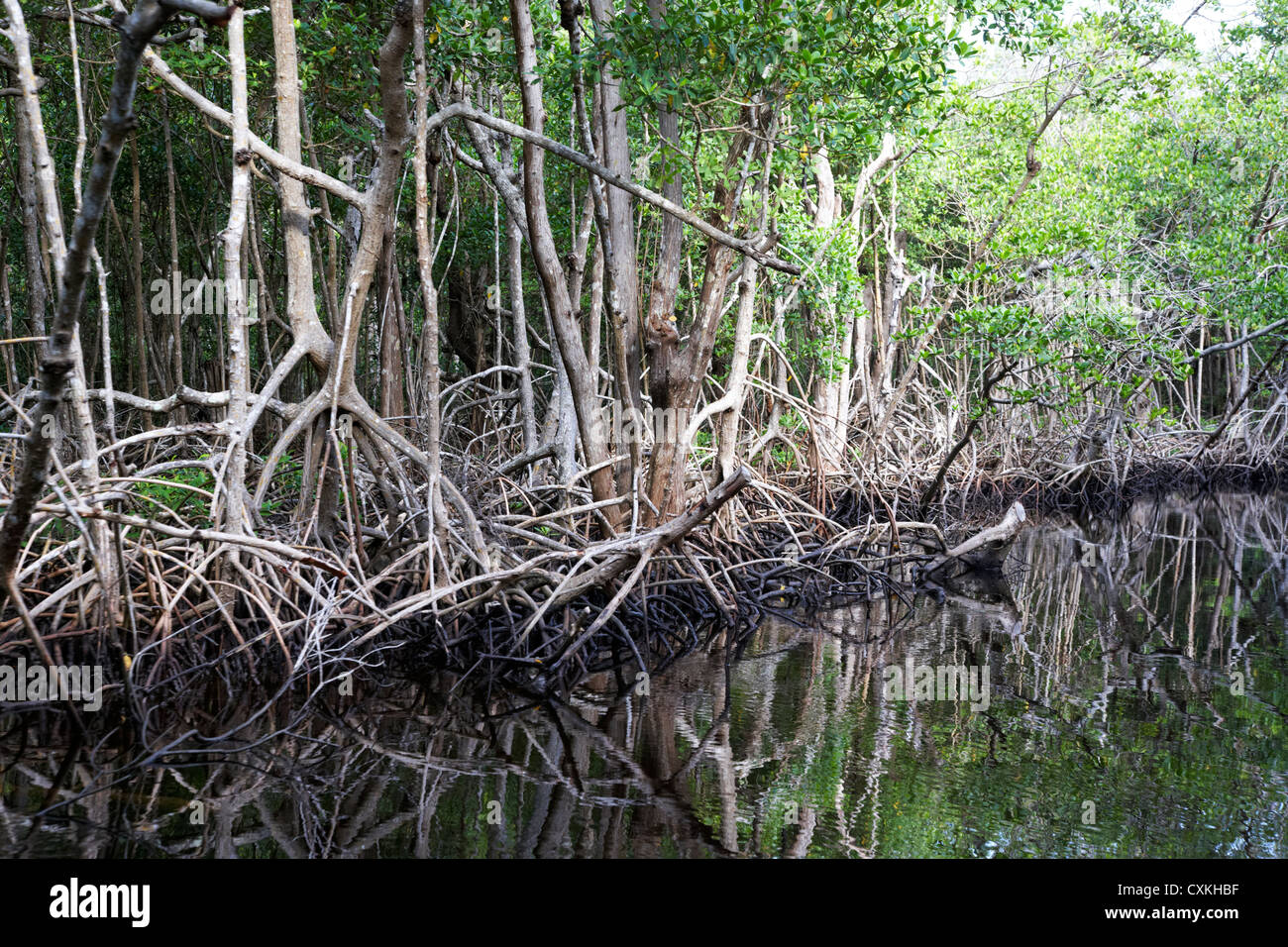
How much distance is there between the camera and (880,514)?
9.59 metres

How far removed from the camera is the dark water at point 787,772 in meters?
3.39

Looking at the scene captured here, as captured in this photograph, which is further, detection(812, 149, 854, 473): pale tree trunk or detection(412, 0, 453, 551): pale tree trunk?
detection(812, 149, 854, 473): pale tree trunk

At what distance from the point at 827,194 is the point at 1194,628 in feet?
20.1

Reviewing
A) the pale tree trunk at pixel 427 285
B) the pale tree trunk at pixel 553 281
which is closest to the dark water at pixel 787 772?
the pale tree trunk at pixel 427 285

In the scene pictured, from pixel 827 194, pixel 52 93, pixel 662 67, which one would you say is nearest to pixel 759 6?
pixel 662 67

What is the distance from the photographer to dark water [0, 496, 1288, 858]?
11.1ft

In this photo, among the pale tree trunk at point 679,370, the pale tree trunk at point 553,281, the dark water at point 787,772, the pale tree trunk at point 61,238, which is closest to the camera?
the pale tree trunk at point 61,238

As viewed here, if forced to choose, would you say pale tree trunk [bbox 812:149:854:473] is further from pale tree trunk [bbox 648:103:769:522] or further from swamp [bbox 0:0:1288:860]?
pale tree trunk [bbox 648:103:769:522]

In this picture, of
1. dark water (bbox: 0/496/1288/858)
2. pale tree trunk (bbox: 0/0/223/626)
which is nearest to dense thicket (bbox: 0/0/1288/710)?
pale tree trunk (bbox: 0/0/223/626)

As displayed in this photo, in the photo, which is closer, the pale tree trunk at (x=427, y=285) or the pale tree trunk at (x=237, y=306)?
the pale tree trunk at (x=237, y=306)

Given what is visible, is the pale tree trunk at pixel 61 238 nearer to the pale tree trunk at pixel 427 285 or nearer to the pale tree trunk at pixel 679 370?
the pale tree trunk at pixel 427 285

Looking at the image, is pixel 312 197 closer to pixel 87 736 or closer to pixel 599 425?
pixel 599 425

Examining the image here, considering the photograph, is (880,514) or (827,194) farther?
(827,194)

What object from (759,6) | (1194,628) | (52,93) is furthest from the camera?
(52,93)
